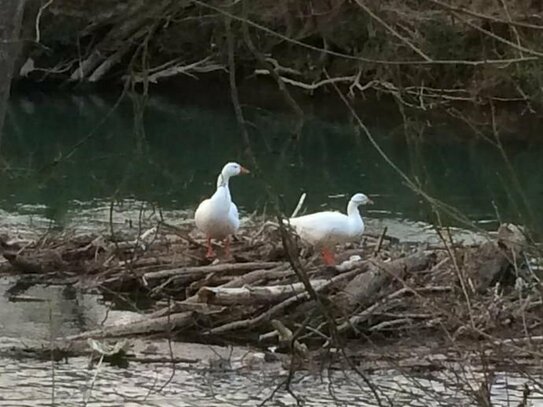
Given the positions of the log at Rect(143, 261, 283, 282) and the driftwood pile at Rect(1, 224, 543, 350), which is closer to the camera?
the driftwood pile at Rect(1, 224, 543, 350)

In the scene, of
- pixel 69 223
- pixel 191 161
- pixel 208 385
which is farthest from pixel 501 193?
pixel 208 385

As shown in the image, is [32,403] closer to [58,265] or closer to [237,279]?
[237,279]

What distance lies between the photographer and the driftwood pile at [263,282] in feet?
25.4

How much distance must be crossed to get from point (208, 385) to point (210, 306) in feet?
3.58

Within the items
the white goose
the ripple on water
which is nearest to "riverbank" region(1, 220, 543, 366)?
the white goose

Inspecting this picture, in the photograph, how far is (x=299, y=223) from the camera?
9.70 meters

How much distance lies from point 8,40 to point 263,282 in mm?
5989

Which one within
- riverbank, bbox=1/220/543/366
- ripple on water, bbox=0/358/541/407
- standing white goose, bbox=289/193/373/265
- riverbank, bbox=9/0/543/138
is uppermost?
riverbank, bbox=9/0/543/138

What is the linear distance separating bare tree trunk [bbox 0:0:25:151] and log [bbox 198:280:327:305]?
17.9ft

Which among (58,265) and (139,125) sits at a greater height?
(139,125)

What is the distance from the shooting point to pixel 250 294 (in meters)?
7.95

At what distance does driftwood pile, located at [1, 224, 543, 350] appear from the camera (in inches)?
305

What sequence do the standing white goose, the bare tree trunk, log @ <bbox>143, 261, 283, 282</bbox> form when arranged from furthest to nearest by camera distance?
the standing white goose
log @ <bbox>143, 261, 283, 282</bbox>
the bare tree trunk

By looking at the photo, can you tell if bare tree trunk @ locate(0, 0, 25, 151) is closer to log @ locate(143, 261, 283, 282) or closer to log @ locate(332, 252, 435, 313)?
log @ locate(332, 252, 435, 313)
